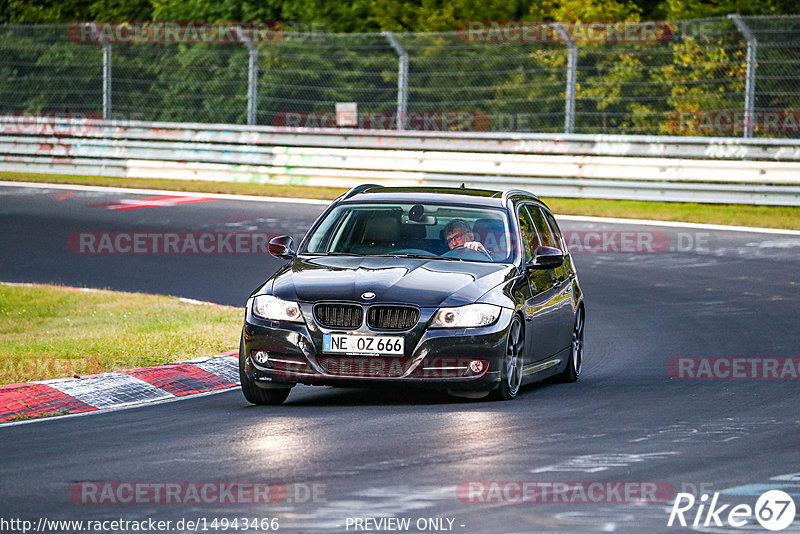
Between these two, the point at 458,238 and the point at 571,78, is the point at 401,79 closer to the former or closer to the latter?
the point at 571,78

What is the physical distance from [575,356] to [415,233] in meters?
1.83

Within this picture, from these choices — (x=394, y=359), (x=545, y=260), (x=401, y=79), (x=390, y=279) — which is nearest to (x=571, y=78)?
(x=401, y=79)

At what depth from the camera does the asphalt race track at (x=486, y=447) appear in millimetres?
6742

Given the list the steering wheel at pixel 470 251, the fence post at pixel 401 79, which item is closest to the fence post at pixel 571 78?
the fence post at pixel 401 79

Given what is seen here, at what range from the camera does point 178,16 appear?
36.4 m

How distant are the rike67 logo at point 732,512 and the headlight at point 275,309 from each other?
349 centimetres

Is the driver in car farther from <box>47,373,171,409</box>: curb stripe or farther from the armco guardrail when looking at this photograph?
the armco guardrail

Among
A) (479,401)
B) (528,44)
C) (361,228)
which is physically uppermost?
(528,44)

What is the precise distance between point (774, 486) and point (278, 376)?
3669 mm

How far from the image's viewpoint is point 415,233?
11086mm

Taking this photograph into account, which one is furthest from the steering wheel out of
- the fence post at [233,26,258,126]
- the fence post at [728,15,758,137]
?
the fence post at [233,26,258,126]

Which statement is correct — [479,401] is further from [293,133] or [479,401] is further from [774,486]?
[293,133]

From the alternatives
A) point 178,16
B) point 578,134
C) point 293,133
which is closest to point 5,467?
point 578,134

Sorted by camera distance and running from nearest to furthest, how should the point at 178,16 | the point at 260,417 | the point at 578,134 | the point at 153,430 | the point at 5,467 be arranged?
1. the point at 5,467
2. the point at 153,430
3. the point at 260,417
4. the point at 578,134
5. the point at 178,16
